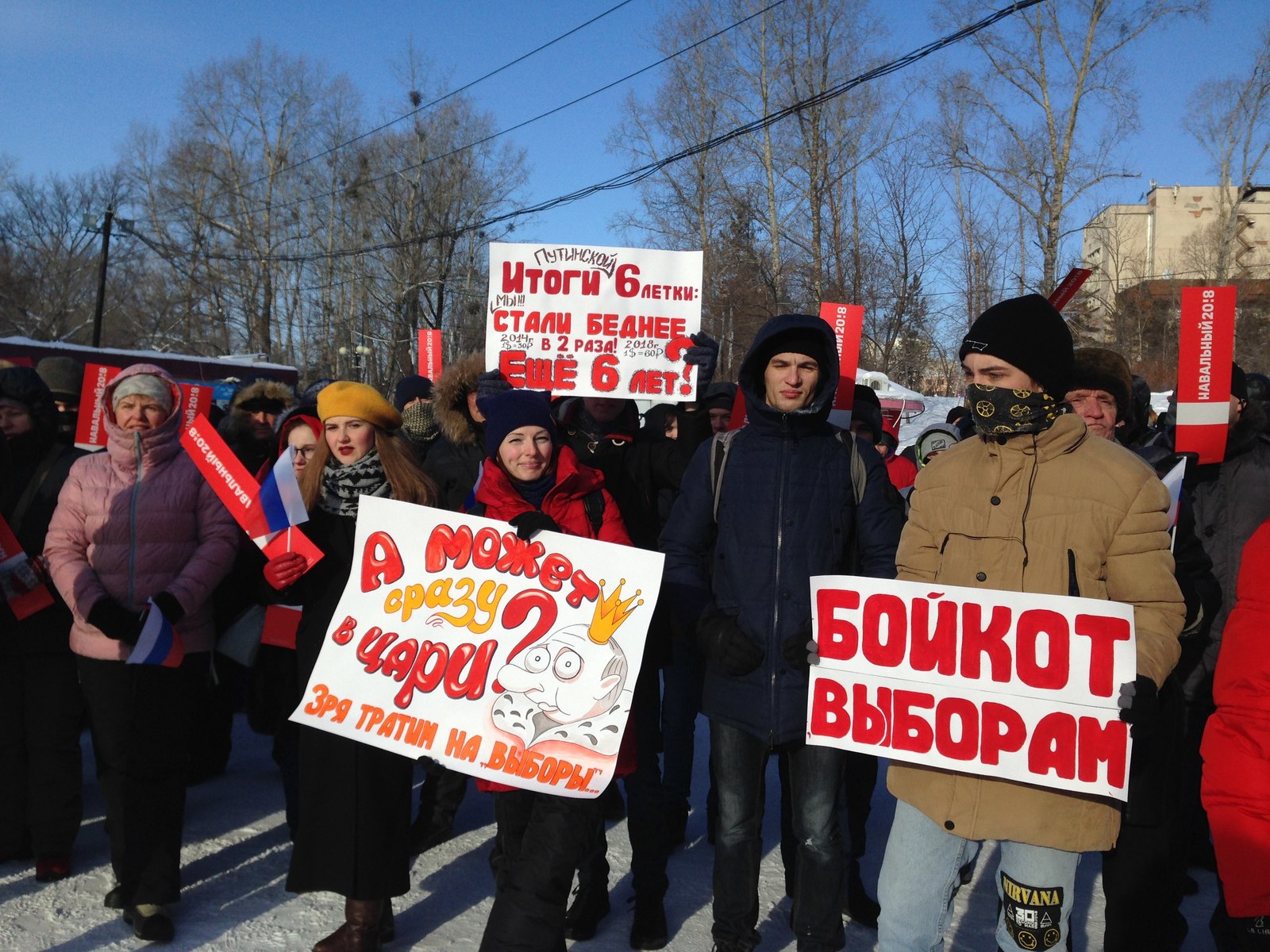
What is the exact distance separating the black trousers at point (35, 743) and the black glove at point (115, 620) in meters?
0.75

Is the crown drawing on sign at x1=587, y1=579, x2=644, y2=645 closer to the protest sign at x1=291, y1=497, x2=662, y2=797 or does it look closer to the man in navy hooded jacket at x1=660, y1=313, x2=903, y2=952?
the protest sign at x1=291, y1=497, x2=662, y2=797

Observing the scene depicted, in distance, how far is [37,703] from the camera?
4.30 meters

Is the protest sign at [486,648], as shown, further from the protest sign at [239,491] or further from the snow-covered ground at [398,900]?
the snow-covered ground at [398,900]

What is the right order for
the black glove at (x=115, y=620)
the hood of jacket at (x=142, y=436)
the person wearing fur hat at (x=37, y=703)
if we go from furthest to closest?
the person wearing fur hat at (x=37, y=703)
the hood of jacket at (x=142, y=436)
the black glove at (x=115, y=620)

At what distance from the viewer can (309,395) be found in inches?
197

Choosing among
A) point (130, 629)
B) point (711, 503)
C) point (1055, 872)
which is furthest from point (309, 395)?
point (1055, 872)

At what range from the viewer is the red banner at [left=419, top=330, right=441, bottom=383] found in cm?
787

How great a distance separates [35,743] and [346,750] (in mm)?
1700

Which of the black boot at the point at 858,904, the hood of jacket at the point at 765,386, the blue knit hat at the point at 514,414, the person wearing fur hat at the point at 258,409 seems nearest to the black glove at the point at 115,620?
the blue knit hat at the point at 514,414

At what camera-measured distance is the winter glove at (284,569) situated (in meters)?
3.52

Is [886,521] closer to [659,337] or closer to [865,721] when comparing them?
[865,721]

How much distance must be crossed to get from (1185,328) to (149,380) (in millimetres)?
4267

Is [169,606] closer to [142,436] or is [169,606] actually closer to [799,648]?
[142,436]

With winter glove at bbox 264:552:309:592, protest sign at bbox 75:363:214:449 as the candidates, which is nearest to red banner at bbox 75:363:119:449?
protest sign at bbox 75:363:214:449
